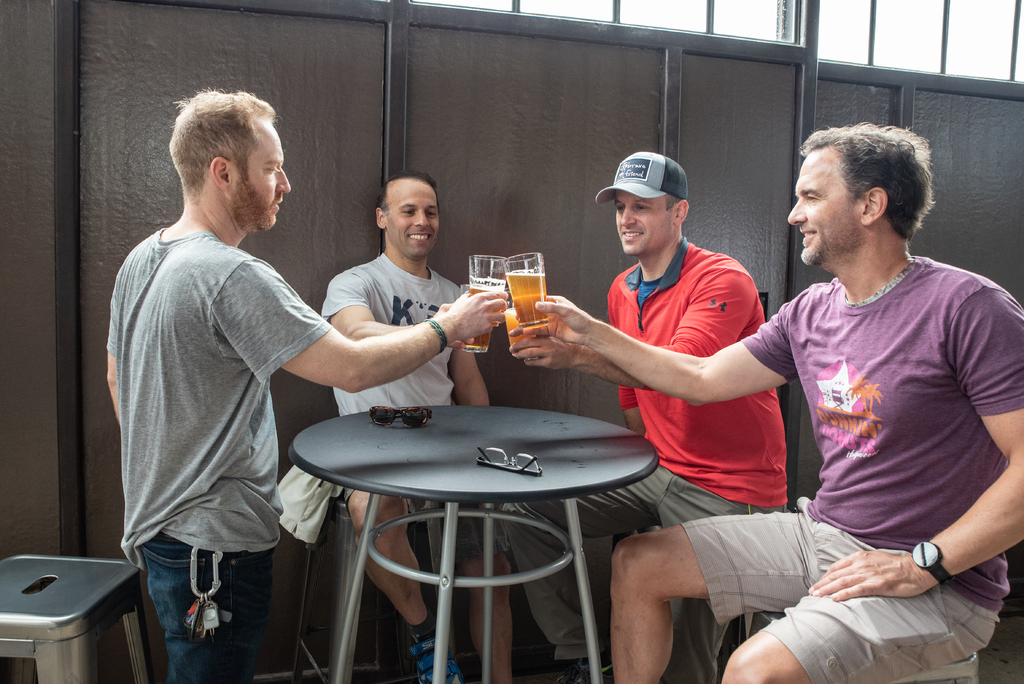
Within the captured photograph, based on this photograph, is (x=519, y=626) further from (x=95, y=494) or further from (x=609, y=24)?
(x=609, y=24)

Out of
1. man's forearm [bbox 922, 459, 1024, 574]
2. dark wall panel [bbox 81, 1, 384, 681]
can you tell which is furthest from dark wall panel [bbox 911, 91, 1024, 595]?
dark wall panel [bbox 81, 1, 384, 681]

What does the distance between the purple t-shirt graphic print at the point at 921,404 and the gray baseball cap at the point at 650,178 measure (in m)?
0.89

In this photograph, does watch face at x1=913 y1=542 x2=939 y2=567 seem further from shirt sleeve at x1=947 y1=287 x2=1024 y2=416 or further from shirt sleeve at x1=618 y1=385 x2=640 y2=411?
shirt sleeve at x1=618 y1=385 x2=640 y2=411

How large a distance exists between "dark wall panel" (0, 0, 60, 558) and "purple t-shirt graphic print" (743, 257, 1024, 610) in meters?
2.53

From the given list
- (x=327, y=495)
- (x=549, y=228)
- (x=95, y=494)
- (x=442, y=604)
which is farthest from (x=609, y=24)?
A: (x=95, y=494)

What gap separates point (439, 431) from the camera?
1780mm

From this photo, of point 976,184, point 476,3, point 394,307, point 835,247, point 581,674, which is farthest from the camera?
point 976,184

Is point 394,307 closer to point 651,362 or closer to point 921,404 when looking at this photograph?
point 651,362

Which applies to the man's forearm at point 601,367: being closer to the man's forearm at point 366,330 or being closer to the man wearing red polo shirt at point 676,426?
the man wearing red polo shirt at point 676,426

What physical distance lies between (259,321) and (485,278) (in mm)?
750

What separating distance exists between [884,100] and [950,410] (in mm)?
2224

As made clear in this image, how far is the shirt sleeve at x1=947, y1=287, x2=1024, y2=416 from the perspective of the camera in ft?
4.31

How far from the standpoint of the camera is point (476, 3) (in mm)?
2623

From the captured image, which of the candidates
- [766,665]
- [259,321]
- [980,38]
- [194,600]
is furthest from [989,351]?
[980,38]
